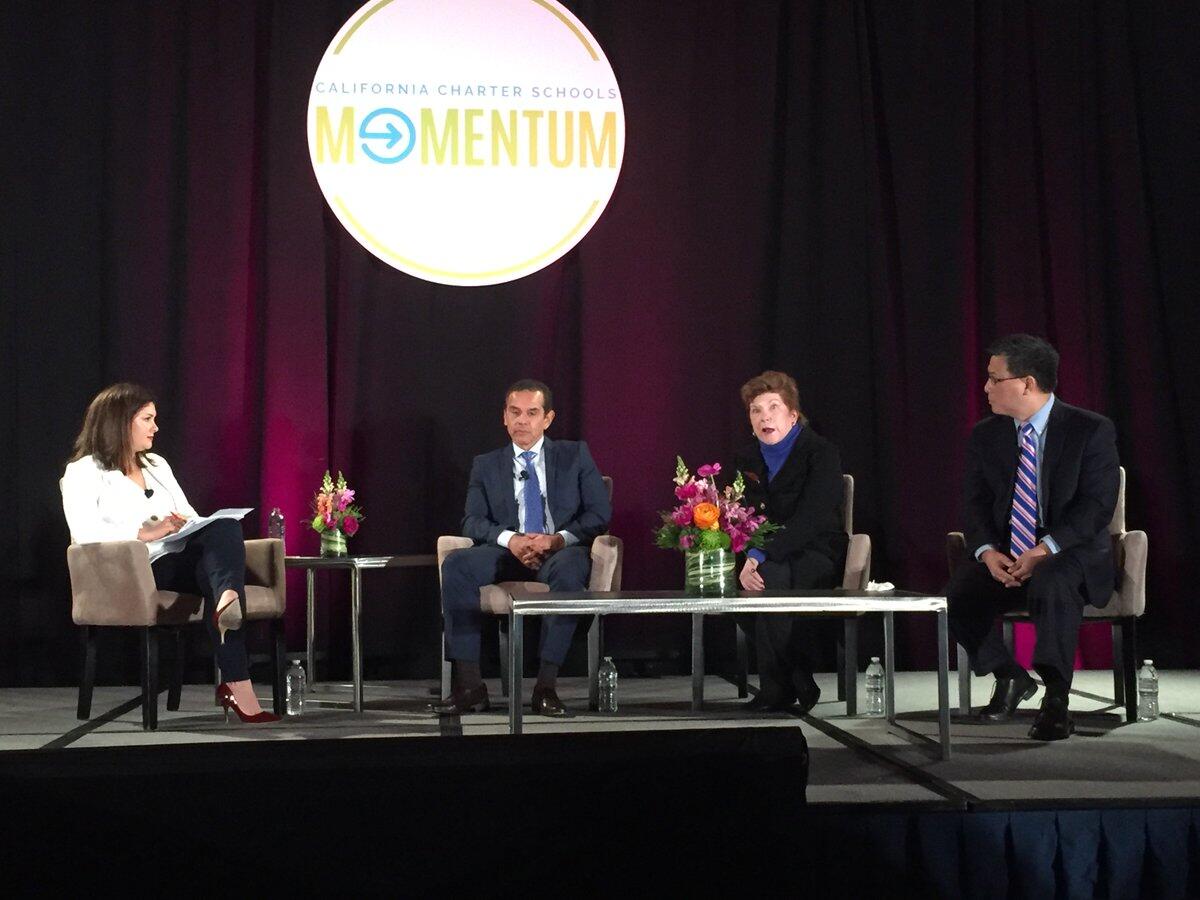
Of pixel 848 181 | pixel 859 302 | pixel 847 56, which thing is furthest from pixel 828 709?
pixel 847 56

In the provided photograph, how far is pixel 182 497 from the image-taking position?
441 cm

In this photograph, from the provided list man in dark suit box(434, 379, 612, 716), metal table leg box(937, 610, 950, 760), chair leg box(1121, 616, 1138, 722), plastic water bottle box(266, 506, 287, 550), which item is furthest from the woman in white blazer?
chair leg box(1121, 616, 1138, 722)

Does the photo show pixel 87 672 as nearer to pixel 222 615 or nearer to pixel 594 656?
pixel 222 615

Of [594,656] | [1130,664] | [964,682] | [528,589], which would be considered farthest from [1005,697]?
[528,589]

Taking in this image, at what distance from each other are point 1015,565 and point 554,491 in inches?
60.4

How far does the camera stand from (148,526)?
4141 millimetres

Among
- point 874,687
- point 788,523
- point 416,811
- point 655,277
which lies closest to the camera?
point 416,811

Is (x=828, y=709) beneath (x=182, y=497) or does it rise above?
beneath

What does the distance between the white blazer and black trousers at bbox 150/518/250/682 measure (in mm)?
75

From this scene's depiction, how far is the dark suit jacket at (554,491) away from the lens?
14.9 ft

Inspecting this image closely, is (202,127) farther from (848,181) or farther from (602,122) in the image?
(848,181)

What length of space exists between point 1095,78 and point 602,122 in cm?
201

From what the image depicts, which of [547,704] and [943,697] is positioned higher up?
[943,697]

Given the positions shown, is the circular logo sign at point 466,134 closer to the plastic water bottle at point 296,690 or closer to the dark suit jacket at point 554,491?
the dark suit jacket at point 554,491
